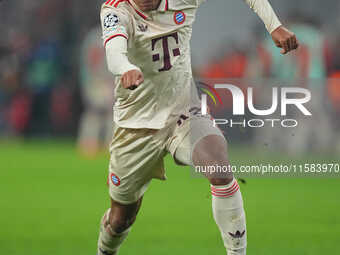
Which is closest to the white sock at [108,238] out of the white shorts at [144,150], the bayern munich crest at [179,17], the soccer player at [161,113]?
the soccer player at [161,113]

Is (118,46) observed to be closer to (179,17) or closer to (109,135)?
(179,17)

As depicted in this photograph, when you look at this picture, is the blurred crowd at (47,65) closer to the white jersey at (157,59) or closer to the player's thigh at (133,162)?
the player's thigh at (133,162)

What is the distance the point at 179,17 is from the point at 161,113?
67 cm

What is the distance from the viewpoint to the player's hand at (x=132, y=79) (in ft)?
15.3

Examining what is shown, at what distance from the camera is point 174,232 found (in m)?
8.20

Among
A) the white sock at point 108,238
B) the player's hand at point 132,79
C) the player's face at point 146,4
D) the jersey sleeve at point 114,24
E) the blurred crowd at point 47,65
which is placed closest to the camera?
the player's hand at point 132,79

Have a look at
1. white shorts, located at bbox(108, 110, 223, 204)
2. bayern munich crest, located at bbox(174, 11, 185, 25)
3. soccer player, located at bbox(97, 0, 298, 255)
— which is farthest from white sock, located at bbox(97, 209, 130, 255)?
bayern munich crest, located at bbox(174, 11, 185, 25)

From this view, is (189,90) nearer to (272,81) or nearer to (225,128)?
(225,128)

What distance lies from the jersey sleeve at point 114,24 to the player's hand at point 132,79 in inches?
22.9

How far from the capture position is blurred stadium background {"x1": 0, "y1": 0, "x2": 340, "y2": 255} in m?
7.39

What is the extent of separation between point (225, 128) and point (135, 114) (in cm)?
66

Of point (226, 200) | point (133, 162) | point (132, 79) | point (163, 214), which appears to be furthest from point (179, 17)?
point (163, 214)

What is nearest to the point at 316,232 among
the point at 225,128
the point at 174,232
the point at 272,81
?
the point at 174,232

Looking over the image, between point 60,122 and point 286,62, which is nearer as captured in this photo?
point 286,62
